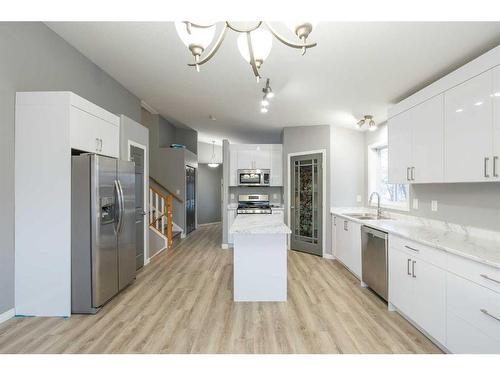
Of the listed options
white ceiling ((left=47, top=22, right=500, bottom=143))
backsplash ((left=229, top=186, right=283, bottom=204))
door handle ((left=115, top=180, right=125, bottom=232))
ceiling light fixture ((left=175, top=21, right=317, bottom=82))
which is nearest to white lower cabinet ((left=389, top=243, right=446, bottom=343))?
white ceiling ((left=47, top=22, right=500, bottom=143))

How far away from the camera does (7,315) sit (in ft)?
7.57

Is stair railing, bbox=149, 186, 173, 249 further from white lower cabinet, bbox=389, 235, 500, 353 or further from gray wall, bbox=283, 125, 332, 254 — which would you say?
white lower cabinet, bbox=389, 235, 500, 353

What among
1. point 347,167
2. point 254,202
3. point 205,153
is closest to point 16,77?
point 254,202

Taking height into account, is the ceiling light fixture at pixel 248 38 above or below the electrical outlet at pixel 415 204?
above

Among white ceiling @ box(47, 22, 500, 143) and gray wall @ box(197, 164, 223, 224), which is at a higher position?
white ceiling @ box(47, 22, 500, 143)

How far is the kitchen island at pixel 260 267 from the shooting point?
2910 mm

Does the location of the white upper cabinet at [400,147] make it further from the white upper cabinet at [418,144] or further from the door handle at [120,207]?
the door handle at [120,207]

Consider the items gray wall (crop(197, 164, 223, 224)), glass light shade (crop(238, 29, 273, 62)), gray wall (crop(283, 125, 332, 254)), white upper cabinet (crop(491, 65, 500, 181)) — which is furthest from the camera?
gray wall (crop(197, 164, 223, 224))

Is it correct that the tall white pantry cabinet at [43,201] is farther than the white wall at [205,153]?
No

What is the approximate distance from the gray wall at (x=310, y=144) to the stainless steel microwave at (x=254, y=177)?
44 cm

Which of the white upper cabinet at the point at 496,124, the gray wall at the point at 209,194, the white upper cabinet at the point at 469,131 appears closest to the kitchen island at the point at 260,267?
the white upper cabinet at the point at 469,131

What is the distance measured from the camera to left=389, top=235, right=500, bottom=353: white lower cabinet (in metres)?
1.55

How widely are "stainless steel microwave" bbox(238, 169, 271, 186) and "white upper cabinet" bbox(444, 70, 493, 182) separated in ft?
12.0
